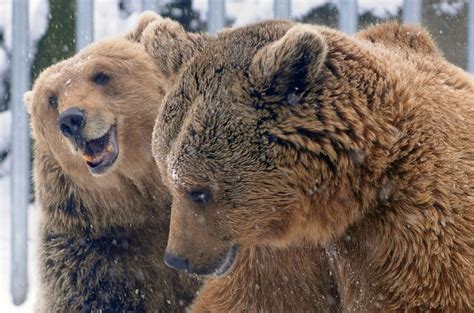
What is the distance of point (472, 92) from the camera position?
133 inches

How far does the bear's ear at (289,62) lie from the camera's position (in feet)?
9.35

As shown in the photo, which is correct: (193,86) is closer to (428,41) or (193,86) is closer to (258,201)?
(258,201)

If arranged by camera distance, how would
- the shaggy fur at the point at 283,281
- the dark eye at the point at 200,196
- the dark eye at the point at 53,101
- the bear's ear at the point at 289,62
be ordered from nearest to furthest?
1. the bear's ear at the point at 289,62
2. the dark eye at the point at 200,196
3. the shaggy fur at the point at 283,281
4. the dark eye at the point at 53,101

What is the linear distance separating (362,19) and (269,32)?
4.43 m

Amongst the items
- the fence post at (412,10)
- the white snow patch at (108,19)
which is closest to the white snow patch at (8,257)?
the white snow patch at (108,19)

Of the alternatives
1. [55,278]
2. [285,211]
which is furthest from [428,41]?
[55,278]

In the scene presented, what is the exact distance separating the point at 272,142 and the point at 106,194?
1.92 m

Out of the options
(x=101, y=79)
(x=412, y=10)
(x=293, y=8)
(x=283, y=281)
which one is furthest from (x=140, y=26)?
(x=293, y=8)

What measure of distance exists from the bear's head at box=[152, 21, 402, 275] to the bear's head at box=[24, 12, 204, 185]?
120cm

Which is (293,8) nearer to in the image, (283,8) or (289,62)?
(283,8)

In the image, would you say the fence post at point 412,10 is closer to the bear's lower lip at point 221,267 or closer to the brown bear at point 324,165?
the brown bear at point 324,165

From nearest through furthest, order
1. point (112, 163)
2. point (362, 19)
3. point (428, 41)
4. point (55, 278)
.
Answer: point (428, 41)
point (112, 163)
point (55, 278)
point (362, 19)

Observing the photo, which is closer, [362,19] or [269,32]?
[269,32]

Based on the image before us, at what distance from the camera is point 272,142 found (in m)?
2.93
